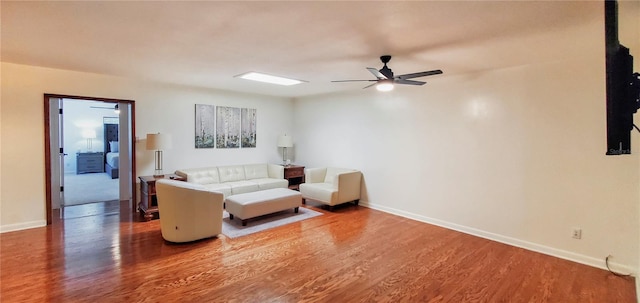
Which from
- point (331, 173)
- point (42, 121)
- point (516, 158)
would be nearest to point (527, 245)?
point (516, 158)

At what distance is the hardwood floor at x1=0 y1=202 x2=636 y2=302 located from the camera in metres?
2.54

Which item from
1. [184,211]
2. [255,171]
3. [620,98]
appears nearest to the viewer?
[620,98]

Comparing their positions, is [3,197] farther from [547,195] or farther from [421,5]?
[547,195]

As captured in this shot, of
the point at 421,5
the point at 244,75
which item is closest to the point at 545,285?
the point at 421,5

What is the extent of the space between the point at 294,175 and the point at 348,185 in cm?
158

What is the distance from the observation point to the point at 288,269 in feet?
9.88

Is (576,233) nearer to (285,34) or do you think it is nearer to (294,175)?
(285,34)

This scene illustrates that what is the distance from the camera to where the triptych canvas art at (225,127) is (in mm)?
5785

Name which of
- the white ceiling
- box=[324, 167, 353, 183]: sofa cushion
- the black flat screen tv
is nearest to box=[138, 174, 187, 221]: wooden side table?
the white ceiling

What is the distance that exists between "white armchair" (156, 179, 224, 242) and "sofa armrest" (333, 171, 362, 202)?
2310mm

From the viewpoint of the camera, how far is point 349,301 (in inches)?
96.5

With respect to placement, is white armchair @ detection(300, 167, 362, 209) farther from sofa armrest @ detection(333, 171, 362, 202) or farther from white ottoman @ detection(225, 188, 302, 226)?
white ottoman @ detection(225, 188, 302, 226)

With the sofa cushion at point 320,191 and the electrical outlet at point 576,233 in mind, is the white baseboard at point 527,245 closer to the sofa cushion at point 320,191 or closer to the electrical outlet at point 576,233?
the electrical outlet at point 576,233

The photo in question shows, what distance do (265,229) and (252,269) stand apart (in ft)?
4.13
